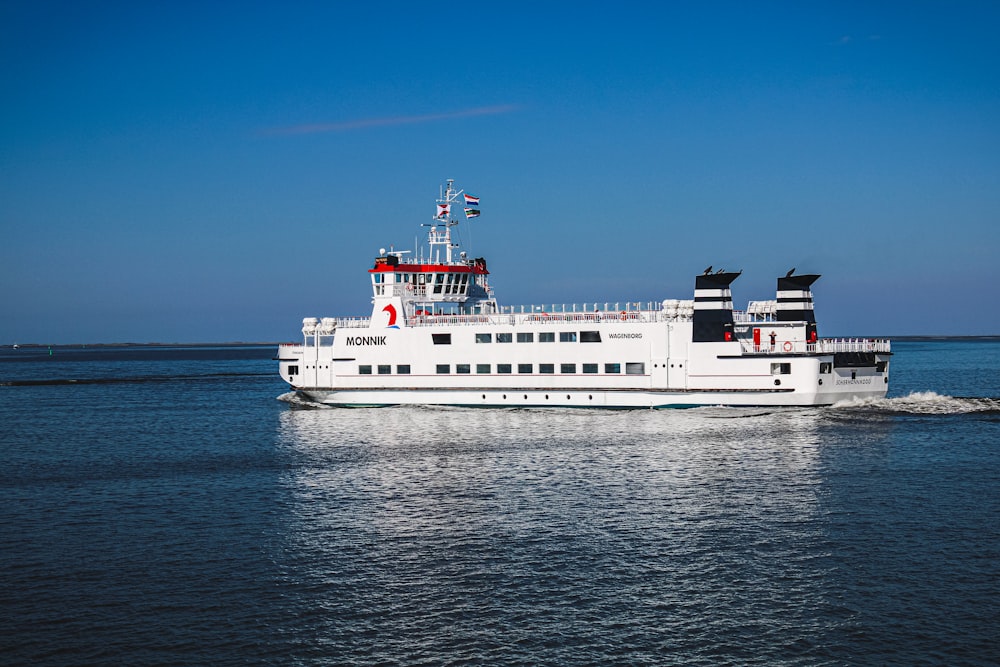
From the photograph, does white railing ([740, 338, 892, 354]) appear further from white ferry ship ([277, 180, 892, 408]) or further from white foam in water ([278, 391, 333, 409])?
white foam in water ([278, 391, 333, 409])

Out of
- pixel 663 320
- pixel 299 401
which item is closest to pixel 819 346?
pixel 663 320

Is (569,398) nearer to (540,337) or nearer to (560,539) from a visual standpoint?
(540,337)

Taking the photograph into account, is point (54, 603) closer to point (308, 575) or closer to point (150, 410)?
point (308, 575)

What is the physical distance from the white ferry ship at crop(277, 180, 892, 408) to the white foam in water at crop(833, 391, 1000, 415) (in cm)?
56

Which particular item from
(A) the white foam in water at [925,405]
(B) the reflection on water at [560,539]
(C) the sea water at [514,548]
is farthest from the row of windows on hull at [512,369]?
(A) the white foam in water at [925,405]

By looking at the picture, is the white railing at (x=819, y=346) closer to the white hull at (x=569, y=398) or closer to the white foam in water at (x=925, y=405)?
the white hull at (x=569, y=398)

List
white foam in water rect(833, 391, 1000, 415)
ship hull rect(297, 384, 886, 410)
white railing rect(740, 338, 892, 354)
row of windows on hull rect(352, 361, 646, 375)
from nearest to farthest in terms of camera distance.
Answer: white railing rect(740, 338, 892, 354)
ship hull rect(297, 384, 886, 410)
white foam in water rect(833, 391, 1000, 415)
row of windows on hull rect(352, 361, 646, 375)

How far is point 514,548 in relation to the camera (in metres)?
21.5

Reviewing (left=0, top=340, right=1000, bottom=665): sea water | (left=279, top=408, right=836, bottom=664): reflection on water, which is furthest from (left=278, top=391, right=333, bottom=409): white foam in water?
(left=279, top=408, right=836, bottom=664): reflection on water

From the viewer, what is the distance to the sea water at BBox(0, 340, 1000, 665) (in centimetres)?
1597

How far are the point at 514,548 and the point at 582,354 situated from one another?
26.6 meters

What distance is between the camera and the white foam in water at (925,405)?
45.8m

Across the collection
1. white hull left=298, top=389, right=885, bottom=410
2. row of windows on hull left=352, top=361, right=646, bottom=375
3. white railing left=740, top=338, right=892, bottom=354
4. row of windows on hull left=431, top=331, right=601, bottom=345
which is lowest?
white hull left=298, top=389, right=885, bottom=410

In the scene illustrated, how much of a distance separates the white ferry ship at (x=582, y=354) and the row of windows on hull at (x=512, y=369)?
2.3 inches
